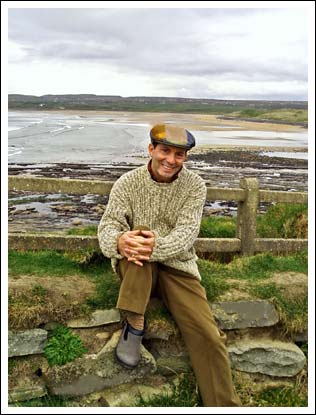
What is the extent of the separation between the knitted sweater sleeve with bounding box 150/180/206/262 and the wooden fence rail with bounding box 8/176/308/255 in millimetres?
1358

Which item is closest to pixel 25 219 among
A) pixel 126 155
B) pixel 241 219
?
pixel 241 219

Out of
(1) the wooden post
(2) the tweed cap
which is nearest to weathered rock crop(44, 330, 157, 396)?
(2) the tweed cap

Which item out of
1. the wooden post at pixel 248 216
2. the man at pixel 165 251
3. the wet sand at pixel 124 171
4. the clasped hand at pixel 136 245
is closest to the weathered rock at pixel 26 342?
the man at pixel 165 251

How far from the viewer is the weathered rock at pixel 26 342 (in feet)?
13.3

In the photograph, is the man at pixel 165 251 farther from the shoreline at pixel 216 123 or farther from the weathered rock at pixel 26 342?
the shoreline at pixel 216 123

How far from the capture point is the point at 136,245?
3.74 meters

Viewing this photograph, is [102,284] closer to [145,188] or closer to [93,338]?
[93,338]

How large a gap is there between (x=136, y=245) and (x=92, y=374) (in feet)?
3.92

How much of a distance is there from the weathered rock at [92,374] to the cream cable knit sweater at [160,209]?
821mm

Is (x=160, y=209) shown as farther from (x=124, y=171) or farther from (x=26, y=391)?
(x=124, y=171)

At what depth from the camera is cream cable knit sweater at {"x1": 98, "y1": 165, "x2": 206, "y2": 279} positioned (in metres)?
3.96

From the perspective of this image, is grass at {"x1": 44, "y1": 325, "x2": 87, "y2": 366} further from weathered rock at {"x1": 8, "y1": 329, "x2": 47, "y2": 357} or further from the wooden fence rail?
the wooden fence rail

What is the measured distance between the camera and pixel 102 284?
466cm

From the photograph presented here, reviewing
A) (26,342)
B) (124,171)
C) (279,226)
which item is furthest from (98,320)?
(124,171)
